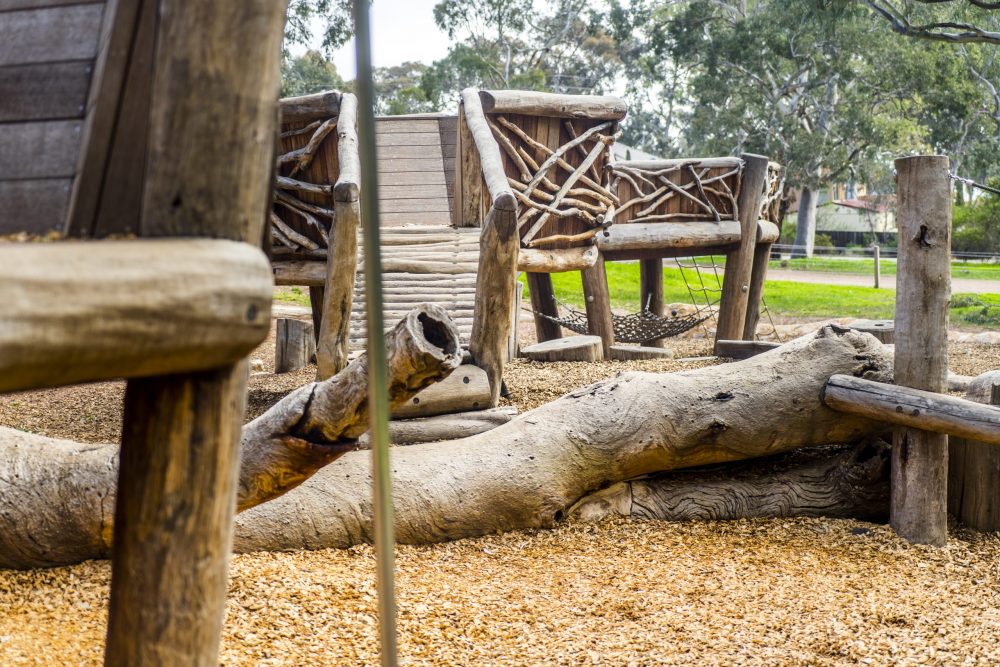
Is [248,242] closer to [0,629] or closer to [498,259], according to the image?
[0,629]

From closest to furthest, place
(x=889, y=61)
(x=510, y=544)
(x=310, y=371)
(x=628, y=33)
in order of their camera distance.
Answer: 1. (x=510, y=544)
2. (x=310, y=371)
3. (x=889, y=61)
4. (x=628, y=33)

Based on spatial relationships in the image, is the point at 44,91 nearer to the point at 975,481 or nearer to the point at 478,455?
the point at 478,455

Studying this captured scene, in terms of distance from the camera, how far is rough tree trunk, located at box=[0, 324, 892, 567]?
11.1 ft

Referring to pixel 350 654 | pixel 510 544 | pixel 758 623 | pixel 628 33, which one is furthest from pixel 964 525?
pixel 628 33

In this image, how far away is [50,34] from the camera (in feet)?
4.91

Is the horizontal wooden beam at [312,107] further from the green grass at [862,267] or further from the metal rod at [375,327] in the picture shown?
the green grass at [862,267]

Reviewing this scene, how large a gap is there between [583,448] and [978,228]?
22.9 meters

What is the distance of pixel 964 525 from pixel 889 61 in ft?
79.5

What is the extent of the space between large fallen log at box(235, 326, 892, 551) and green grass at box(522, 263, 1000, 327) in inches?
397

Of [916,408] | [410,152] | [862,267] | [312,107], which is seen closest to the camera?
[916,408]

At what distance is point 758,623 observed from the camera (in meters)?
3.50

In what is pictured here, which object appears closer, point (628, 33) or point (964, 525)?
point (964, 525)

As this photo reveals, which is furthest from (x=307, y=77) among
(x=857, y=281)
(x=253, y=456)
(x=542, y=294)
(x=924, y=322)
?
(x=253, y=456)

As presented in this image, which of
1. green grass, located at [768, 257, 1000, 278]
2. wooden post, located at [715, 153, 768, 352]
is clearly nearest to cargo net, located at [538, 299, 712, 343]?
wooden post, located at [715, 153, 768, 352]
